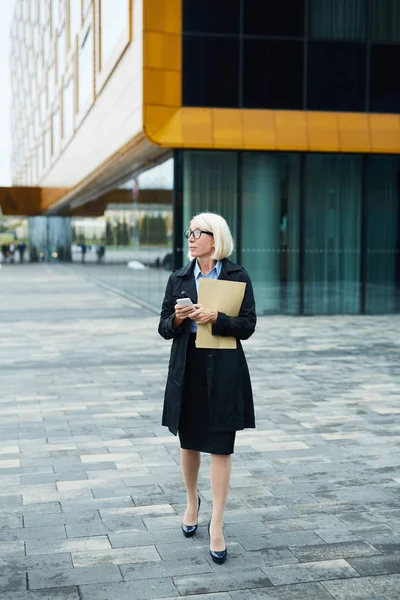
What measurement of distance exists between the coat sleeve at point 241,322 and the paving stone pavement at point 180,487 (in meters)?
1.19

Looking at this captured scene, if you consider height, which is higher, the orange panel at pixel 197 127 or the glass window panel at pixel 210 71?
the glass window panel at pixel 210 71

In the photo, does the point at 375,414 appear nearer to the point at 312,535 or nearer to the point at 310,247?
the point at 312,535

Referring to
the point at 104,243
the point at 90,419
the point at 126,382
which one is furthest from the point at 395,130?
the point at 104,243

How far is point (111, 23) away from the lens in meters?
21.2

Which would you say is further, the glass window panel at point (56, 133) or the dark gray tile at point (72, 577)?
the glass window panel at point (56, 133)

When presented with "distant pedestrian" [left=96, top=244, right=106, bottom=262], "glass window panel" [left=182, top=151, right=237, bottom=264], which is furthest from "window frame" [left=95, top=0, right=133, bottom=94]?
"distant pedestrian" [left=96, top=244, right=106, bottom=262]

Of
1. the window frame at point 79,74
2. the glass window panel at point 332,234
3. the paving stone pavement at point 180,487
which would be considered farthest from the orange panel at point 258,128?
the window frame at point 79,74

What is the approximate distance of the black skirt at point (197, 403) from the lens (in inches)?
184

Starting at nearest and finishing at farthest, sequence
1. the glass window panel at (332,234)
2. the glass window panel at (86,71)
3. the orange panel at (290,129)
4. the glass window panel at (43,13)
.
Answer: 1. the orange panel at (290,129)
2. the glass window panel at (332,234)
3. the glass window panel at (86,71)
4. the glass window panel at (43,13)

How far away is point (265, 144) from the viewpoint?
17500 mm

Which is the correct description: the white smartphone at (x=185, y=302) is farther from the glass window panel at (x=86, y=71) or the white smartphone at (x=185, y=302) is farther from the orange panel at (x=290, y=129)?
the glass window panel at (x=86, y=71)

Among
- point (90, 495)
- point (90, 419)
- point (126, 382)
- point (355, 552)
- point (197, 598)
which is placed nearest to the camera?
point (197, 598)

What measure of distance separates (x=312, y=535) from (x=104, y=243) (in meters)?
29.3

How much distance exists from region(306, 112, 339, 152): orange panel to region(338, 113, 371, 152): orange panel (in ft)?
0.45
